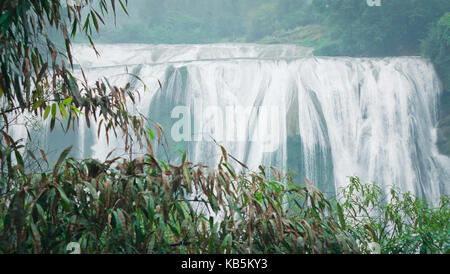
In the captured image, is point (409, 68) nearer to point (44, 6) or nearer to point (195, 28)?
point (195, 28)

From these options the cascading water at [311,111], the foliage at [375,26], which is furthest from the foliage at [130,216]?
the foliage at [375,26]

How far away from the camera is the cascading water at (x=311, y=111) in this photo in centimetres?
405

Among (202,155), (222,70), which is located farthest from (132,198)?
(222,70)

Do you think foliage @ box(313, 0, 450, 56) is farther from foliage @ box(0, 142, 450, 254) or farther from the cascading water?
foliage @ box(0, 142, 450, 254)

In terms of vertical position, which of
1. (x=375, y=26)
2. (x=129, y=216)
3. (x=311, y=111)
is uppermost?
(x=375, y=26)

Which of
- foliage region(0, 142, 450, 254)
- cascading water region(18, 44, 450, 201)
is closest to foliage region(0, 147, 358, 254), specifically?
foliage region(0, 142, 450, 254)

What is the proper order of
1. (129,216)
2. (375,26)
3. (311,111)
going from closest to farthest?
1. (129,216)
2. (311,111)
3. (375,26)

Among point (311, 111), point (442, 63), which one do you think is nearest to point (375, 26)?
point (442, 63)

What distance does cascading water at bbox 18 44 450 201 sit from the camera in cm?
405

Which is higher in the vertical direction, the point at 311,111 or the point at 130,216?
the point at 311,111

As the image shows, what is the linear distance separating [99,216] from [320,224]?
24.8 inches

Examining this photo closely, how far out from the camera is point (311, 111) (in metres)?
4.17

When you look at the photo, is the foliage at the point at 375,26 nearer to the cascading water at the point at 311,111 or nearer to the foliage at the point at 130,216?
the cascading water at the point at 311,111

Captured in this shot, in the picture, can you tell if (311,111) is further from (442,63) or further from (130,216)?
(130,216)
